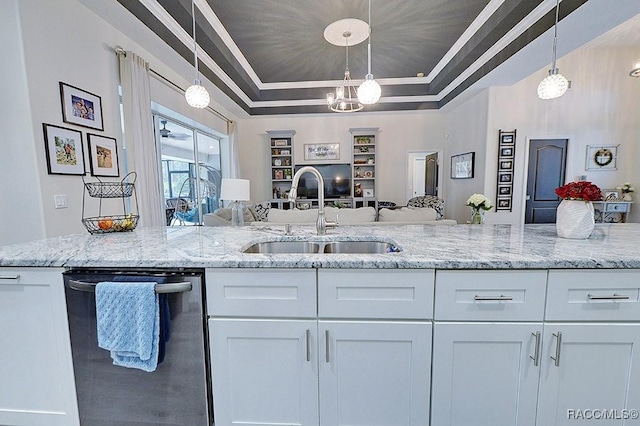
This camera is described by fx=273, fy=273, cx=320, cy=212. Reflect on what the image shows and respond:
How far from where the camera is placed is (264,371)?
3.92 ft

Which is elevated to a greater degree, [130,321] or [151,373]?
[130,321]

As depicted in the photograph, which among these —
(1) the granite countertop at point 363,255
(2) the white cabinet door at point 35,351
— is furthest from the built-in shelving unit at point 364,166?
(2) the white cabinet door at point 35,351

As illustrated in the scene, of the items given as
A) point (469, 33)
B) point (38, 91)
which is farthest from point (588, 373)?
point (469, 33)

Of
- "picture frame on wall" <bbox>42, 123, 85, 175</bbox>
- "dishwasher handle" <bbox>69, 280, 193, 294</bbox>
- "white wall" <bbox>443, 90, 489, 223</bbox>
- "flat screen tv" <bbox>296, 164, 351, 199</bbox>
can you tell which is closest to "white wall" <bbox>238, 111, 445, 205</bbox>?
"flat screen tv" <bbox>296, 164, 351, 199</bbox>

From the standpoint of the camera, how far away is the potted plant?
1410 mm

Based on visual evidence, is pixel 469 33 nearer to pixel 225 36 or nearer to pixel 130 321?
pixel 225 36

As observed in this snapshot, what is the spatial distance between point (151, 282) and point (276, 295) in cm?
52

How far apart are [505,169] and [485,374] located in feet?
15.2

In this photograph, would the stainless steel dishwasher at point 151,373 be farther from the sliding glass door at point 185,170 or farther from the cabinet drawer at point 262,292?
the sliding glass door at point 185,170

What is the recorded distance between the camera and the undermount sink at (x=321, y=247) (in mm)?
1638

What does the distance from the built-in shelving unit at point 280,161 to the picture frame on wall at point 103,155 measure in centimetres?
384

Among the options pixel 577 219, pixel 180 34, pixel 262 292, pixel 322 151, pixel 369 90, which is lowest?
pixel 262 292

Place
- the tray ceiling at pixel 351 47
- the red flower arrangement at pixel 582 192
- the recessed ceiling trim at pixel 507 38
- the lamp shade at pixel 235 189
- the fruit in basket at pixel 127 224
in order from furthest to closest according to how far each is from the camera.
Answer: the tray ceiling at pixel 351 47 → the recessed ceiling trim at pixel 507 38 → the lamp shade at pixel 235 189 → the fruit in basket at pixel 127 224 → the red flower arrangement at pixel 582 192

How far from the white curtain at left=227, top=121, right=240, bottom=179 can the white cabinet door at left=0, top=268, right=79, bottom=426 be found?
4913mm
